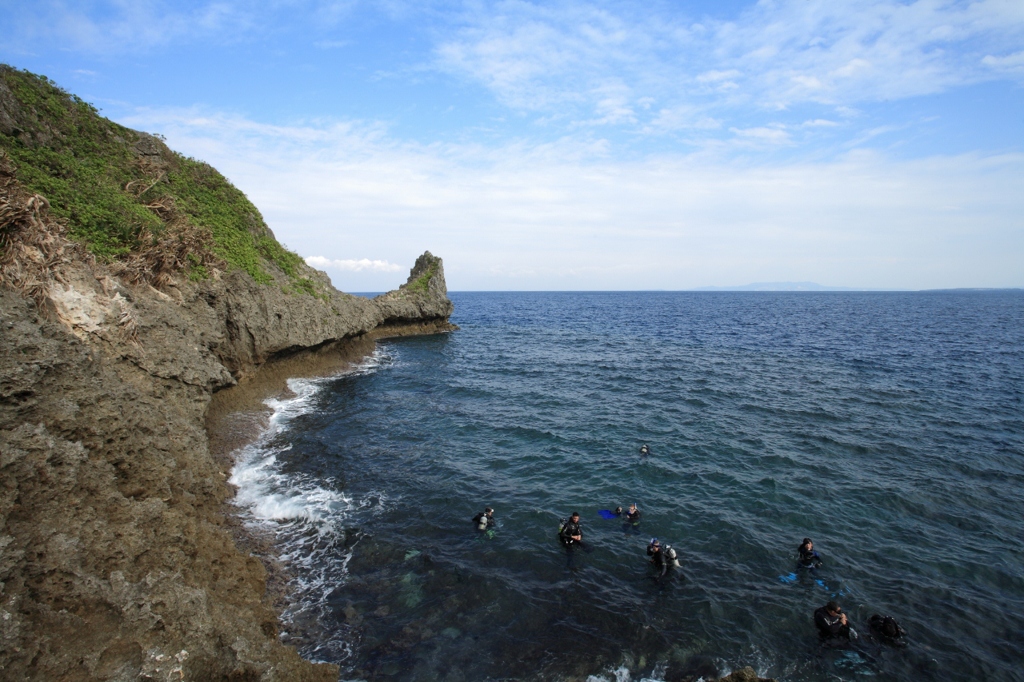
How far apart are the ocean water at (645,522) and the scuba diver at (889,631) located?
285 millimetres

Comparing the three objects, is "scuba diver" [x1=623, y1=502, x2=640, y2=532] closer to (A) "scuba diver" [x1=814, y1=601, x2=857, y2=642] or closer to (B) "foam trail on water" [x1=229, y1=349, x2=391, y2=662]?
(A) "scuba diver" [x1=814, y1=601, x2=857, y2=642]

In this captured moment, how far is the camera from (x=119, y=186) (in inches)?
1077

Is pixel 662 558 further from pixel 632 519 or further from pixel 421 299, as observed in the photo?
pixel 421 299

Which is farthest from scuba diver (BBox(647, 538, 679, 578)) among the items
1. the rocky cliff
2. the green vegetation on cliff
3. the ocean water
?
the green vegetation on cliff

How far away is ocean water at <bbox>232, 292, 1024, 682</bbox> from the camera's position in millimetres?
13039

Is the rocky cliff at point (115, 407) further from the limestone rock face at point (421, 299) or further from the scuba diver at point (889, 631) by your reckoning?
the limestone rock face at point (421, 299)

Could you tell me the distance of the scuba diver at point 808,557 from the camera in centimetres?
1658

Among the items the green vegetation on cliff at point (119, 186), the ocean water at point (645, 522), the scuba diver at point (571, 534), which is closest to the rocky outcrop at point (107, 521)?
the ocean water at point (645, 522)

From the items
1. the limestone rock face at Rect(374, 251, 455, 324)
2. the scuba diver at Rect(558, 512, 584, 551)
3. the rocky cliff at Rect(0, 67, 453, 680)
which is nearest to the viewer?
the rocky cliff at Rect(0, 67, 453, 680)

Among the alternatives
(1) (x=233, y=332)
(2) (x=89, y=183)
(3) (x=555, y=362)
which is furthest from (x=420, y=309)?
(2) (x=89, y=183)

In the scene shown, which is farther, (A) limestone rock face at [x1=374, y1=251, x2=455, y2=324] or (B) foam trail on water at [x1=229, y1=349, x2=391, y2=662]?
(A) limestone rock face at [x1=374, y1=251, x2=455, y2=324]

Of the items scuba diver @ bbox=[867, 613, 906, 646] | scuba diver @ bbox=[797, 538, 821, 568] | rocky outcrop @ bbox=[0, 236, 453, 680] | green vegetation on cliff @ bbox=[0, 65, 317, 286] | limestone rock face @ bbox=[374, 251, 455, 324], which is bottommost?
scuba diver @ bbox=[867, 613, 906, 646]

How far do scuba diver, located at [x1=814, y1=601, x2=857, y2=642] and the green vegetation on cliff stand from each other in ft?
99.7

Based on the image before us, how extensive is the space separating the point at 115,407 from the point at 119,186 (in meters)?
21.2
